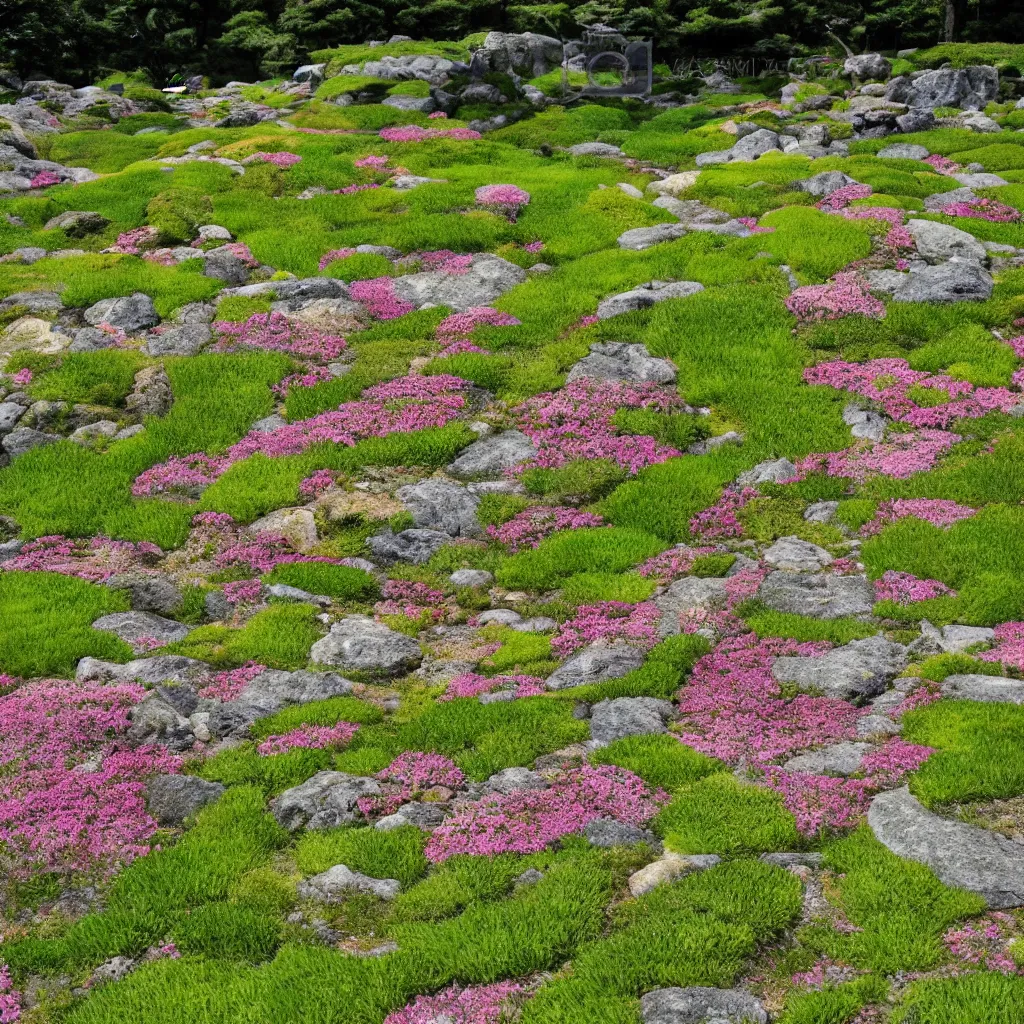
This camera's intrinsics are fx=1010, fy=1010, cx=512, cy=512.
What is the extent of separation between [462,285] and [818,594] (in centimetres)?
1498

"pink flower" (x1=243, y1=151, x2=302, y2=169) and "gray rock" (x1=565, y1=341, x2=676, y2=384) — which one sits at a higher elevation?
"pink flower" (x1=243, y1=151, x2=302, y2=169)

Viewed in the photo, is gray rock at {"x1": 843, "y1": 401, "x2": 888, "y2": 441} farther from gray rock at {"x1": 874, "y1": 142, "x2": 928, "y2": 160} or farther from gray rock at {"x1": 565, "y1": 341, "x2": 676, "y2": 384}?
gray rock at {"x1": 874, "y1": 142, "x2": 928, "y2": 160}

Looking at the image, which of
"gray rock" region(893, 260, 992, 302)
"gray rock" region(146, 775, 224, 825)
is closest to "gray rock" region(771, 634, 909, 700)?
"gray rock" region(146, 775, 224, 825)

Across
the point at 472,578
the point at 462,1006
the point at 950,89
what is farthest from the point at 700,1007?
the point at 950,89

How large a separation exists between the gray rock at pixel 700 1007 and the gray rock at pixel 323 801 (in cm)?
410

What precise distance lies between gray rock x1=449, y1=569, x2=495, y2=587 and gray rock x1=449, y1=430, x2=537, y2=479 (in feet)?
10.2

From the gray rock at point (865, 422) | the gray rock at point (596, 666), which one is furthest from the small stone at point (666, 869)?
the gray rock at point (865, 422)

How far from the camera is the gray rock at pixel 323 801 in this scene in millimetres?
10945

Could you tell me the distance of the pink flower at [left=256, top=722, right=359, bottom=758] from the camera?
1214cm

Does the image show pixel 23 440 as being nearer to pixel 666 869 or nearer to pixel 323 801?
pixel 323 801

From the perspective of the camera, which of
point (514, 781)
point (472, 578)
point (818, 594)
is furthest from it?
point (472, 578)

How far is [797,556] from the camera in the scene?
15.9 metres

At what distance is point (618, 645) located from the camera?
14.0m

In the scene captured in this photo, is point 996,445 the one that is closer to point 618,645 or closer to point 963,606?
point 963,606
